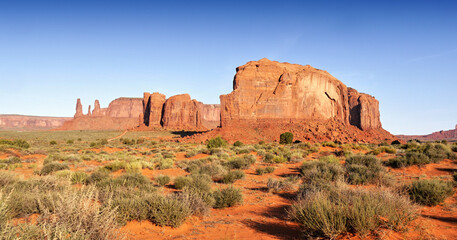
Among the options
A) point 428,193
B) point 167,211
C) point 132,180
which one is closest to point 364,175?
point 428,193

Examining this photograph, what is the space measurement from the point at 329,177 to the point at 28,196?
372 inches

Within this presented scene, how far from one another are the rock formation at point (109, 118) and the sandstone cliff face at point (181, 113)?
4416 cm

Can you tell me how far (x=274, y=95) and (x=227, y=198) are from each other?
46.1 m

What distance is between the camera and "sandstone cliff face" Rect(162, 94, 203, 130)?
10124cm

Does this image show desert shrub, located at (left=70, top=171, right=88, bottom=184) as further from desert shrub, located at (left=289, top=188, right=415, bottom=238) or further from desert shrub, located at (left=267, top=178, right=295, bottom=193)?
desert shrub, located at (left=289, top=188, right=415, bottom=238)

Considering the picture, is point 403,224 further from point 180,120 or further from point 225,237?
point 180,120

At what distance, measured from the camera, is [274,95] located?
51844mm

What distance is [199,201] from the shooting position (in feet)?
21.0

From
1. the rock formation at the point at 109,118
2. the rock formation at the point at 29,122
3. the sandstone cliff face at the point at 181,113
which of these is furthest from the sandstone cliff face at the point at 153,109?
the rock formation at the point at 29,122

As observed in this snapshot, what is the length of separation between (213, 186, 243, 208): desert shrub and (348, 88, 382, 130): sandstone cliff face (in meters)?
92.9

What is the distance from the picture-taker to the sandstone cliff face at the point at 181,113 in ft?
332

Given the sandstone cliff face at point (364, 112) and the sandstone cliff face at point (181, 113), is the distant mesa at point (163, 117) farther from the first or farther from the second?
the sandstone cliff face at point (364, 112)

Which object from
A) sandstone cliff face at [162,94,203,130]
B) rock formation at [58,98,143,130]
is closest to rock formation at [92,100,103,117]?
rock formation at [58,98,143,130]

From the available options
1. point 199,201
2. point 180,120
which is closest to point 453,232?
point 199,201
